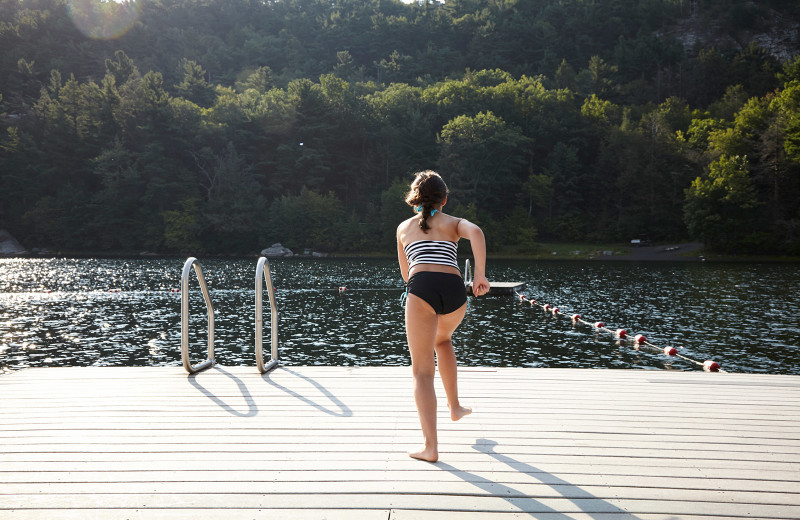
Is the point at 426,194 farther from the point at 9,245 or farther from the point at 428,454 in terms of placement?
the point at 9,245

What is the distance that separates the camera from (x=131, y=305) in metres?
22.1

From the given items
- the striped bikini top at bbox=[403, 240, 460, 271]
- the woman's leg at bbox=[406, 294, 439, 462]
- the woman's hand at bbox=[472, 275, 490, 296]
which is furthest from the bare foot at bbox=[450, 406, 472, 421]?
the striped bikini top at bbox=[403, 240, 460, 271]

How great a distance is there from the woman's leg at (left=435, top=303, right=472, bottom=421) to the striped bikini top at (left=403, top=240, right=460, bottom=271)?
11.6 inches

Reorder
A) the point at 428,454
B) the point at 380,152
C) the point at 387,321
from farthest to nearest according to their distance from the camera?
the point at 380,152, the point at 387,321, the point at 428,454

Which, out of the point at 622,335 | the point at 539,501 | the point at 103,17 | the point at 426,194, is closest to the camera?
the point at 539,501

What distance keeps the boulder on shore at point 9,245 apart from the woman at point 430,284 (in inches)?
2376

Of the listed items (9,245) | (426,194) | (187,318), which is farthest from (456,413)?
(9,245)

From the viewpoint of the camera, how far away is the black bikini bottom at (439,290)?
373cm

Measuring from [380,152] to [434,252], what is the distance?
60806mm

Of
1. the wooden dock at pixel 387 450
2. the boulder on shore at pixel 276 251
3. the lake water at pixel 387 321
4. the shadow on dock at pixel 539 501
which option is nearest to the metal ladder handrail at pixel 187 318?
the wooden dock at pixel 387 450

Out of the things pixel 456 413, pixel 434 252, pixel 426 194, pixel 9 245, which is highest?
pixel 426 194

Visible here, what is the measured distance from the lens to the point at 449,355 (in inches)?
158

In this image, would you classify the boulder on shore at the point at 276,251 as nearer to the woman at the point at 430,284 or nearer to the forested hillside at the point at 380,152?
the forested hillside at the point at 380,152

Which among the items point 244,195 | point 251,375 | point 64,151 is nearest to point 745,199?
point 244,195
